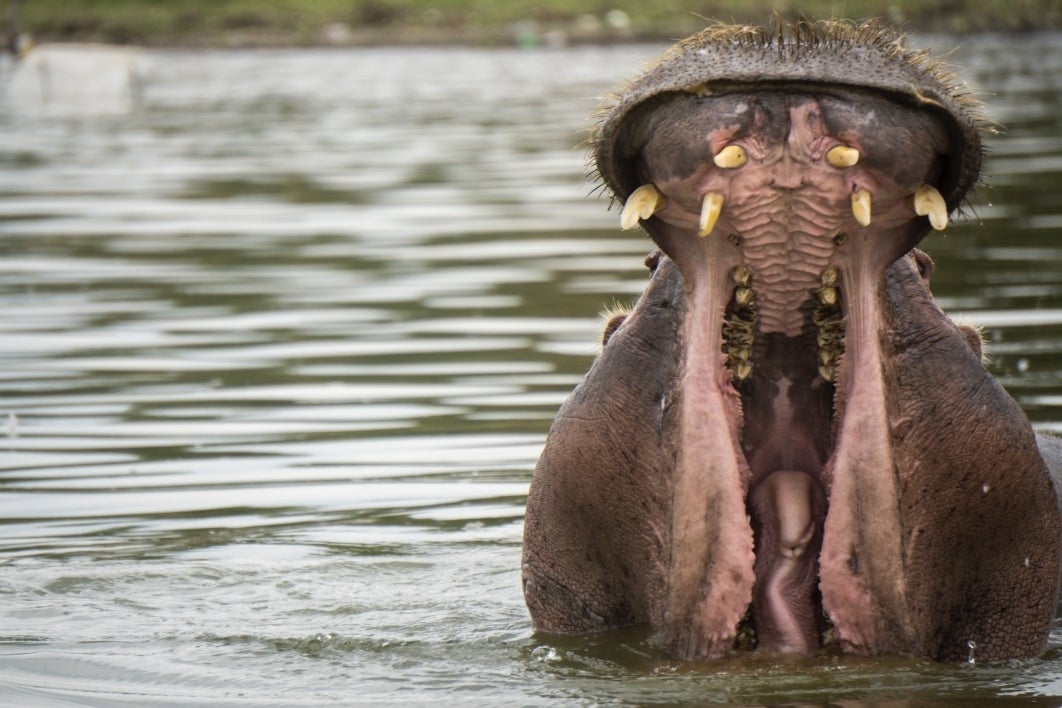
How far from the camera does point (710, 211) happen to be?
3.53m

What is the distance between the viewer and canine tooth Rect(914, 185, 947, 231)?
3.52m

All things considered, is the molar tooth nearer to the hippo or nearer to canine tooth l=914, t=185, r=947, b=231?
the hippo

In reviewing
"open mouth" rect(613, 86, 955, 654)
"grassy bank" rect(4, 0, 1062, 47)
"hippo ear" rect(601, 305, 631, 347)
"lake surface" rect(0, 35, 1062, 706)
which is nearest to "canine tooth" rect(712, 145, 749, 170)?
"open mouth" rect(613, 86, 955, 654)

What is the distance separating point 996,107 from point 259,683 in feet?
57.8

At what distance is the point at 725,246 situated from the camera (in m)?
3.69

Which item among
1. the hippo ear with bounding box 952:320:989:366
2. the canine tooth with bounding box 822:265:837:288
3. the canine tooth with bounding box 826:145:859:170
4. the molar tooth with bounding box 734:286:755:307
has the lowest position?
the hippo ear with bounding box 952:320:989:366

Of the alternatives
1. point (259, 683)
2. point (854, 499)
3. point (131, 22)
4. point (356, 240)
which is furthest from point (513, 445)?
point (131, 22)

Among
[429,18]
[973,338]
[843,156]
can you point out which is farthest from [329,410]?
[429,18]

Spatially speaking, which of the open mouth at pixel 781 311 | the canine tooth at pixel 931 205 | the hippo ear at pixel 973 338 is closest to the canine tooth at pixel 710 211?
the open mouth at pixel 781 311

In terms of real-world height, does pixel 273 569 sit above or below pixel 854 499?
below

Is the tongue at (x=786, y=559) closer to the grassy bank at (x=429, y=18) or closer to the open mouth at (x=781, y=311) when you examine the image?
the open mouth at (x=781, y=311)

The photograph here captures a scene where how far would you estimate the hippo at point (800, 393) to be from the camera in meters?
3.55

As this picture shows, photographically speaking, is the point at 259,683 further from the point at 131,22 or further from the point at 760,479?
the point at 131,22

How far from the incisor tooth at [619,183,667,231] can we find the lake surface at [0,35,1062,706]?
33 cm
